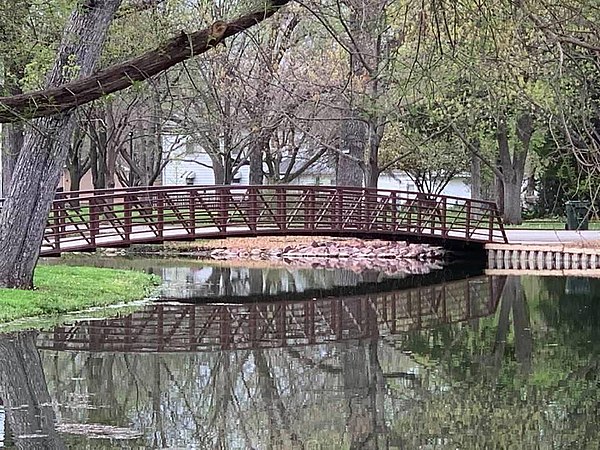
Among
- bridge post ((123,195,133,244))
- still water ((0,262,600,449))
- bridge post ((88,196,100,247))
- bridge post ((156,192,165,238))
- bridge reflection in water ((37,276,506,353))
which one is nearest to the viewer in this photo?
still water ((0,262,600,449))

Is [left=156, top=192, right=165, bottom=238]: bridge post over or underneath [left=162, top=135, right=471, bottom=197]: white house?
underneath

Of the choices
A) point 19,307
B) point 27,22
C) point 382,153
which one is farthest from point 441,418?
point 382,153

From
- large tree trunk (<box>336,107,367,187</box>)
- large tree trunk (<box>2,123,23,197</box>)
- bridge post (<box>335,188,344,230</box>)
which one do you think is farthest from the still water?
large tree trunk (<box>336,107,367,187</box>)

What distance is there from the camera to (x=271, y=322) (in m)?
17.4

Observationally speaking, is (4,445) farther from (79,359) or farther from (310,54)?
(310,54)

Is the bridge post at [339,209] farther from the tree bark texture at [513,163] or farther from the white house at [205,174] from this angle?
the white house at [205,174]

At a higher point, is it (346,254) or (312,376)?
(346,254)

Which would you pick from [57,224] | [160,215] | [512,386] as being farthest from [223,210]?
[512,386]

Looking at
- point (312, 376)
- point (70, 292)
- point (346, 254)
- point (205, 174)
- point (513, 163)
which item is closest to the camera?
point (312, 376)

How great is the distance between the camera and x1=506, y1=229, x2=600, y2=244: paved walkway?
3020 cm

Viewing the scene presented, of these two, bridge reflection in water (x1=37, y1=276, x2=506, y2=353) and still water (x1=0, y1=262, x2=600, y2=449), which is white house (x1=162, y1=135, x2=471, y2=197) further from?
still water (x1=0, y1=262, x2=600, y2=449)

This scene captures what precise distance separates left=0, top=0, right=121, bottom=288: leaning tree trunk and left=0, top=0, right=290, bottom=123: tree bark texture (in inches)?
169

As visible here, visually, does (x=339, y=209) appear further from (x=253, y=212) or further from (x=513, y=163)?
(x=513, y=163)

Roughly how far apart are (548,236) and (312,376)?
21.5 meters
